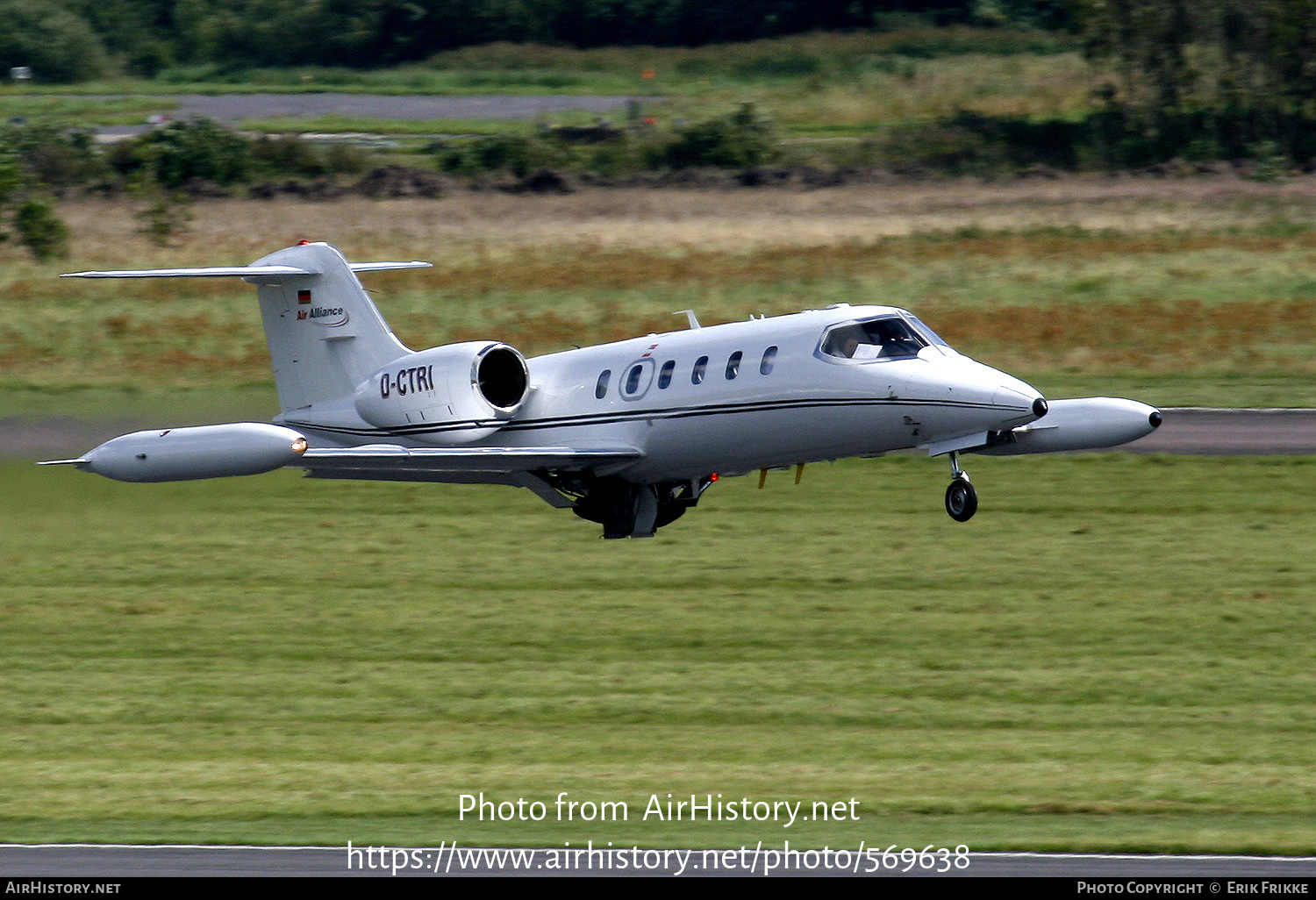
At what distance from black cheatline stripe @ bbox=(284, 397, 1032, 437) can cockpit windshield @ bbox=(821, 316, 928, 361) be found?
22.7 inches

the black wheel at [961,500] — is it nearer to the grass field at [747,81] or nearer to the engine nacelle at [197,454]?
the engine nacelle at [197,454]

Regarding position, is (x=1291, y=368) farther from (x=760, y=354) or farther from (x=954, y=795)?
(x=954, y=795)

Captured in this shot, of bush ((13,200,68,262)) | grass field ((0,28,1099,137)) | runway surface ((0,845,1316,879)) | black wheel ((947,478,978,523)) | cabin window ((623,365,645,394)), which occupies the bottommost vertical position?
runway surface ((0,845,1316,879))

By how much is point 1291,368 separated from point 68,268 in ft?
99.3

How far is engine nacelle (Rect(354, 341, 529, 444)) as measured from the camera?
951 inches

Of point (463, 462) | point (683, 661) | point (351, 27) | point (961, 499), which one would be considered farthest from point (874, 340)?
point (351, 27)

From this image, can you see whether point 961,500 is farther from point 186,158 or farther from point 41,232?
point 186,158

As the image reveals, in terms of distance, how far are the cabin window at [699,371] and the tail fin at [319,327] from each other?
515 cm

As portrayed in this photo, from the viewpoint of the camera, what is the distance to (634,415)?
23188 millimetres

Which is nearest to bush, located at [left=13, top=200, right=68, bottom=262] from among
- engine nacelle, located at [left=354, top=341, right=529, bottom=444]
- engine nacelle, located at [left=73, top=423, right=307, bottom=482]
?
engine nacelle, located at [left=354, top=341, right=529, bottom=444]

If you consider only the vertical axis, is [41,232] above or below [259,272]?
above

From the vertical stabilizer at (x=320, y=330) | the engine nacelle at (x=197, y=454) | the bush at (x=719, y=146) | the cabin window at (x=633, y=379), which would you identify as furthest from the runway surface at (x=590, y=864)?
the bush at (x=719, y=146)

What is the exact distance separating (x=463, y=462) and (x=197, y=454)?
3.97 meters

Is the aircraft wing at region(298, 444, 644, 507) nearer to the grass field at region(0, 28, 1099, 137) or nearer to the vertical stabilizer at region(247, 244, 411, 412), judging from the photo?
the vertical stabilizer at region(247, 244, 411, 412)
